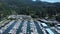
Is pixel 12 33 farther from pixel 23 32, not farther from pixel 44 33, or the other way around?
pixel 44 33

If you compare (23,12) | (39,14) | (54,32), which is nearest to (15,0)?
(23,12)

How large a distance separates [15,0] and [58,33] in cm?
2824

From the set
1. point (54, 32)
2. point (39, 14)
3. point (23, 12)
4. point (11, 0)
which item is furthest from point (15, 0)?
point (54, 32)

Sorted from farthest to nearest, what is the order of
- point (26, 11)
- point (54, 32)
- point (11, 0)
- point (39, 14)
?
point (11, 0), point (26, 11), point (39, 14), point (54, 32)

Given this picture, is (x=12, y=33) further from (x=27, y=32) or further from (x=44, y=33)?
(x=44, y=33)

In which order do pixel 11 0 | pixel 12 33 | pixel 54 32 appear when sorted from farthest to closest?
pixel 11 0, pixel 54 32, pixel 12 33

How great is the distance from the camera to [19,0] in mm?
40969

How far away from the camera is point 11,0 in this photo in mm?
38688

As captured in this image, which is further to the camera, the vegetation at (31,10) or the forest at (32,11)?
the vegetation at (31,10)

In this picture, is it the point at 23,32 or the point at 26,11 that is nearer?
the point at 23,32

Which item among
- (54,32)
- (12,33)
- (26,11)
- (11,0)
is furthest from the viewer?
(11,0)

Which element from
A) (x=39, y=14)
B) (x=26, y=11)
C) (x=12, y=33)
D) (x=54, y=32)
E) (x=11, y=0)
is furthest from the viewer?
(x=11, y=0)

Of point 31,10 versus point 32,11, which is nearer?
point 32,11

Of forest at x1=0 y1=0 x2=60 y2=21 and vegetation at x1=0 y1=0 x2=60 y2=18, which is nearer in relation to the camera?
forest at x1=0 y1=0 x2=60 y2=21
